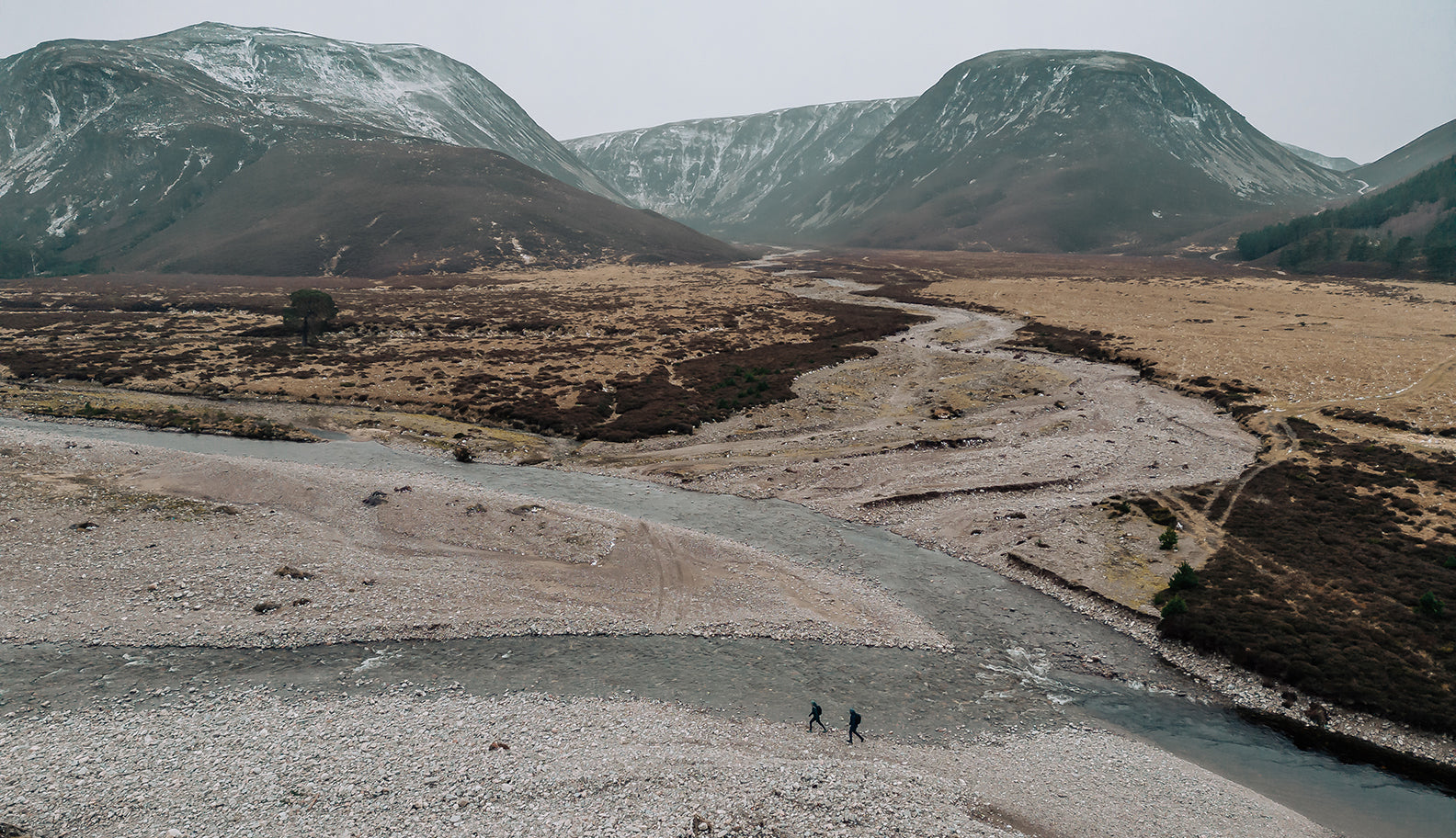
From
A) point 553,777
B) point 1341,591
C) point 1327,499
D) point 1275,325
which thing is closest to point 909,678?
point 553,777

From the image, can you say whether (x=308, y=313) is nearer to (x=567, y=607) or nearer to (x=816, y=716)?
(x=567, y=607)

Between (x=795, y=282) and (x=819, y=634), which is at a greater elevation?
Answer: (x=795, y=282)

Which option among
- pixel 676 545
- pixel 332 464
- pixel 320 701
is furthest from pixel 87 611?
pixel 676 545

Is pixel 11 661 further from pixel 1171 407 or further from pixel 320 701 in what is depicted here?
pixel 1171 407

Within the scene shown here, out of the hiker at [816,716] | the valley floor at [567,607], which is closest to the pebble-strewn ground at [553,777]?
the valley floor at [567,607]

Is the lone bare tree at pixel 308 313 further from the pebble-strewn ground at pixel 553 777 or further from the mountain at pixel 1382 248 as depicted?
the mountain at pixel 1382 248

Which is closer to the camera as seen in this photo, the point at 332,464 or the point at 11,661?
the point at 11,661
